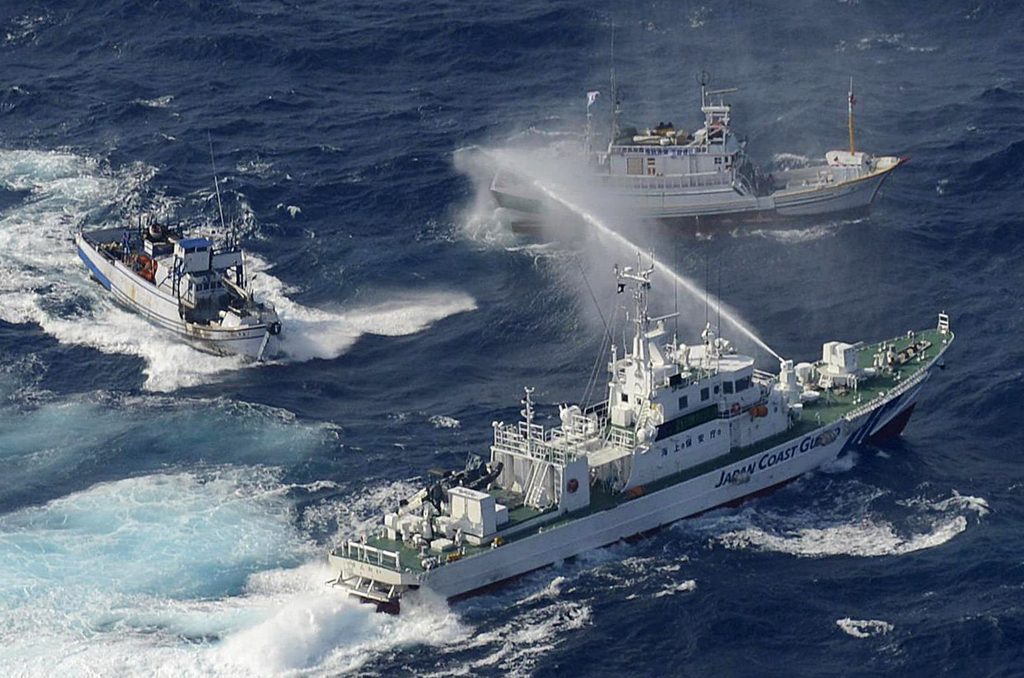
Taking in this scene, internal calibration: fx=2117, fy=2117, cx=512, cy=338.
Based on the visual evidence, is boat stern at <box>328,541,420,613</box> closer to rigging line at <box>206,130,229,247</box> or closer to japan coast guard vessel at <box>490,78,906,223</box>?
rigging line at <box>206,130,229,247</box>

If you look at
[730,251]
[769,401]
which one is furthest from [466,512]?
[730,251]

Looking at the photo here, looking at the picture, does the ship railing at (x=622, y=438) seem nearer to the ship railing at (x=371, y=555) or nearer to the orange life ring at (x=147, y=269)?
the ship railing at (x=371, y=555)

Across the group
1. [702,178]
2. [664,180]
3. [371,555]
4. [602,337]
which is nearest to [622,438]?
[371,555]

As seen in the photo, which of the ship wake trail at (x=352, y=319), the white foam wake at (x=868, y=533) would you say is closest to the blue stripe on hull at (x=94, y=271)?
the ship wake trail at (x=352, y=319)

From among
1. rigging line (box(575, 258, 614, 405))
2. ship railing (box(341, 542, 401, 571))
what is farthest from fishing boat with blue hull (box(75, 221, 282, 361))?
ship railing (box(341, 542, 401, 571))

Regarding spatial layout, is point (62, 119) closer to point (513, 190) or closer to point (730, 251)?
point (513, 190)
